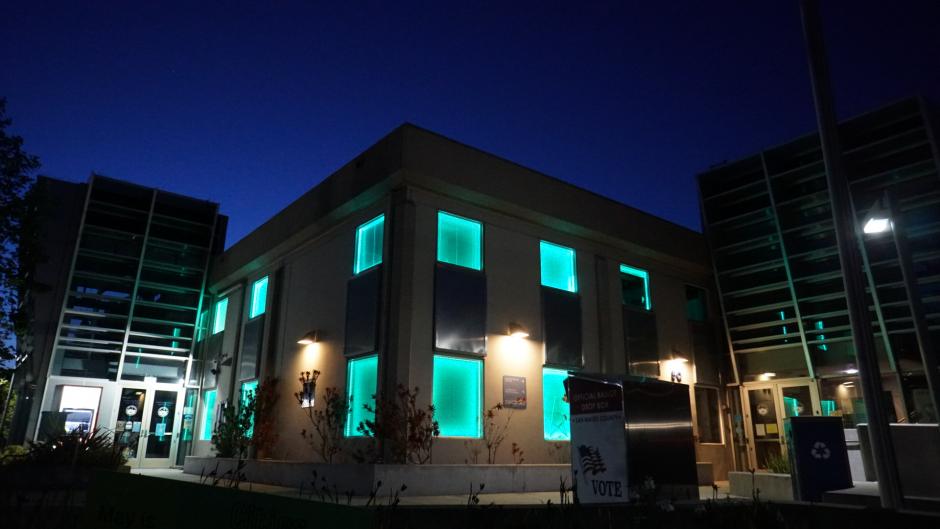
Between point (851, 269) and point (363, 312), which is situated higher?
point (363, 312)

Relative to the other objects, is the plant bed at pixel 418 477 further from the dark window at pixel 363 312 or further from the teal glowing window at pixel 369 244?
the teal glowing window at pixel 369 244

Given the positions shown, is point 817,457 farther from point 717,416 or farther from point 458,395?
point 717,416

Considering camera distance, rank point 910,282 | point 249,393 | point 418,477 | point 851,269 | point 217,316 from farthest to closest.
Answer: point 217,316, point 249,393, point 418,477, point 910,282, point 851,269

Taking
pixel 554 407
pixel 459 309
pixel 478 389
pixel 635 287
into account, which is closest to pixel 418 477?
pixel 478 389

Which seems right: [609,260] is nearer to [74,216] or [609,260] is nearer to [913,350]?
[913,350]

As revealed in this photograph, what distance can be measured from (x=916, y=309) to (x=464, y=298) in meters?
8.44

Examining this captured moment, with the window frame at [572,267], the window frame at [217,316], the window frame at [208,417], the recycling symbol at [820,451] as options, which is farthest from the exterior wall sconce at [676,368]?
the window frame at [217,316]

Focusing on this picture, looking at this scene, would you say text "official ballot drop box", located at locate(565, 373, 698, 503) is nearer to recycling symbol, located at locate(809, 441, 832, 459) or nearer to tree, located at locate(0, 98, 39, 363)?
recycling symbol, located at locate(809, 441, 832, 459)

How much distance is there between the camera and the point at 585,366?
16516 millimetres

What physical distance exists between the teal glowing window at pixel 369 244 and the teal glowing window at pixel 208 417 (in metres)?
9.86

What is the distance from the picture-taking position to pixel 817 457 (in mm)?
9195

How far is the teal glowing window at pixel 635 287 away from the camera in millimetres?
18661

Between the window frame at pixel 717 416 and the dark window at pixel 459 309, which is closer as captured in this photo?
the dark window at pixel 459 309

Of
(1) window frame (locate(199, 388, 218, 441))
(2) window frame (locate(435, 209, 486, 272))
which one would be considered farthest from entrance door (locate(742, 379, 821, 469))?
(1) window frame (locate(199, 388, 218, 441))
